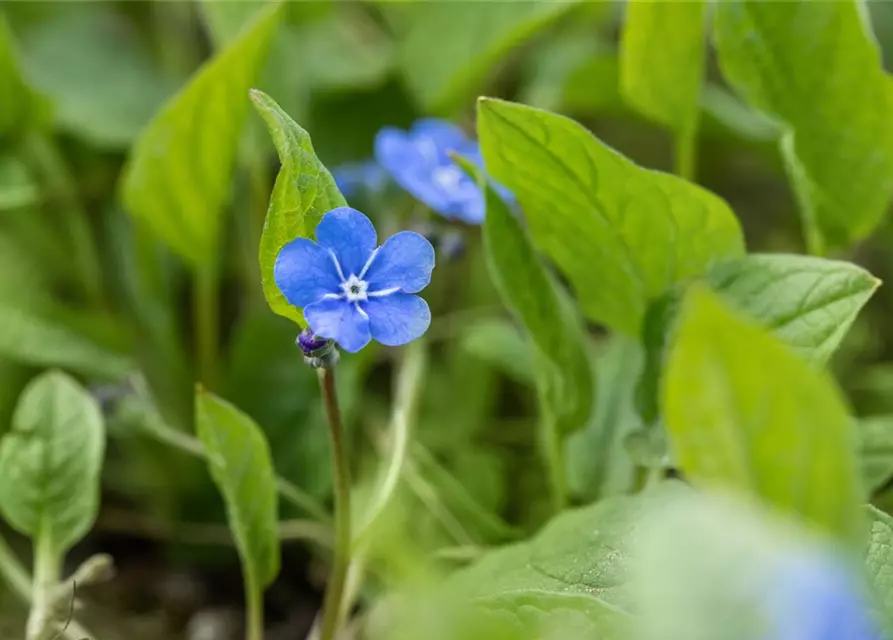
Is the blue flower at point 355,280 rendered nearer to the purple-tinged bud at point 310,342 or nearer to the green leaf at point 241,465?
the purple-tinged bud at point 310,342

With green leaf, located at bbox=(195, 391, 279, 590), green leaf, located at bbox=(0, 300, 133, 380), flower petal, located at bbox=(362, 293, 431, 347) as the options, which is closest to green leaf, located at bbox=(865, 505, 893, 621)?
flower petal, located at bbox=(362, 293, 431, 347)

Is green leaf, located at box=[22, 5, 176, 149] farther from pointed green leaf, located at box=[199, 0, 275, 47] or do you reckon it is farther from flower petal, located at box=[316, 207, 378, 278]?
flower petal, located at box=[316, 207, 378, 278]

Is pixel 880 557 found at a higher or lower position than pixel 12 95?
lower

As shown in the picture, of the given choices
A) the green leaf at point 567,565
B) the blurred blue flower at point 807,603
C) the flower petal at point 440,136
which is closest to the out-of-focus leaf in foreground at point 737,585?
the blurred blue flower at point 807,603

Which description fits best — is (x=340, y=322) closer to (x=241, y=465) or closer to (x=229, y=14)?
(x=241, y=465)

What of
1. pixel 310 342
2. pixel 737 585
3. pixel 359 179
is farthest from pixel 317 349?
pixel 359 179

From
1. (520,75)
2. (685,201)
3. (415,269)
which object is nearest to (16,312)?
(415,269)

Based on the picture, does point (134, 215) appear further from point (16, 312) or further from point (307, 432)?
point (307, 432)
